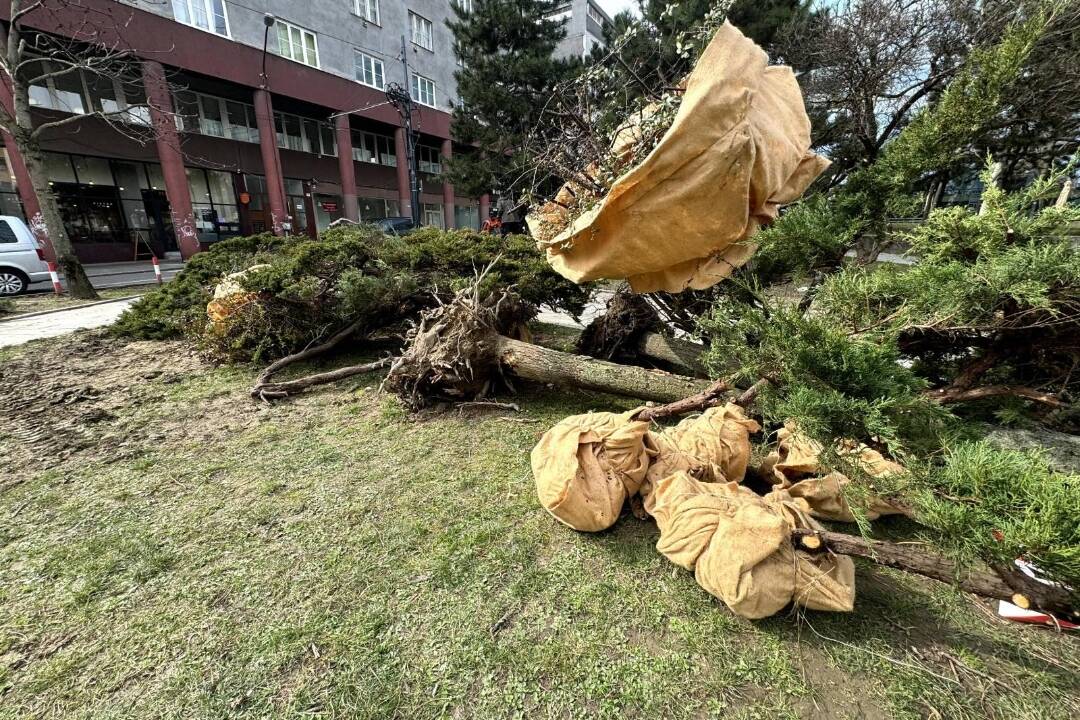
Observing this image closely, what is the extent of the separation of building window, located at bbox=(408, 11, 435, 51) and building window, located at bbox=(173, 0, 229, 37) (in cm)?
1045

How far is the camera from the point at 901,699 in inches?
53.6

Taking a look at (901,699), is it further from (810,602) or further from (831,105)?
(831,105)

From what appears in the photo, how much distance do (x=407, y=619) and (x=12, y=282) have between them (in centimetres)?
1307

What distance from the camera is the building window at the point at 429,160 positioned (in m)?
27.8

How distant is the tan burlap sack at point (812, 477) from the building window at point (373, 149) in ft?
90.1

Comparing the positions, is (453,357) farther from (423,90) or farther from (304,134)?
(423,90)

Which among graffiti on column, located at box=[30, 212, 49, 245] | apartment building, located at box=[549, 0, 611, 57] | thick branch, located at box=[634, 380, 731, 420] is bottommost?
thick branch, located at box=[634, 380, 731, 420]

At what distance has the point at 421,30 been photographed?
80.3 feet

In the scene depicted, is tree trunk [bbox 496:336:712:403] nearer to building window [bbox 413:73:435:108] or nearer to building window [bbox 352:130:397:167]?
building window [bbox 352:130:397:167]

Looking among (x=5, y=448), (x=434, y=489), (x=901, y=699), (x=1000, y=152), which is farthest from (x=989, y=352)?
(x=1000, y=152)

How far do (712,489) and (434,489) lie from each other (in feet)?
5.07

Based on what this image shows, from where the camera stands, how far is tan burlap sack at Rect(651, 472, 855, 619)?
4.99ft

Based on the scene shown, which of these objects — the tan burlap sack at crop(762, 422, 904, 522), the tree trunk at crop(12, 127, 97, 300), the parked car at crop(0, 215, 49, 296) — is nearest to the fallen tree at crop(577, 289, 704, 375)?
the tan burlap sack at crop(762, 422, 904, 522)

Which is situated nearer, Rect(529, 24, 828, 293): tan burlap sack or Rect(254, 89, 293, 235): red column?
Rect(529, 24, 828, 293): tan burlap sack
